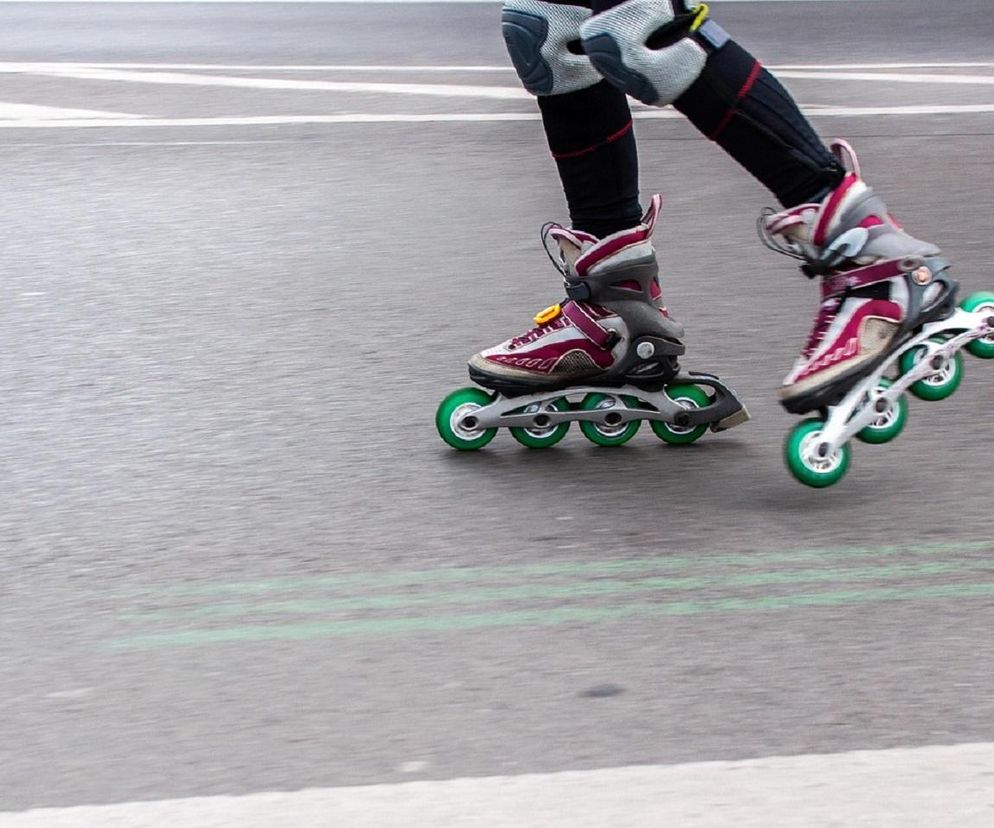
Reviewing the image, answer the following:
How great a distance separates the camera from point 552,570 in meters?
3.04

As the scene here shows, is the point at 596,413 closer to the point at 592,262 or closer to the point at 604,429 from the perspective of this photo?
the point at 604,429

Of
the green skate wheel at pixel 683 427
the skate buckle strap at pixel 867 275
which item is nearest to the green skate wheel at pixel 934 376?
the skate buckle strap at pixel 867 275

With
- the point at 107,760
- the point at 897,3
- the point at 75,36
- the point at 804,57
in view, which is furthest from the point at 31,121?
the point at 897,3

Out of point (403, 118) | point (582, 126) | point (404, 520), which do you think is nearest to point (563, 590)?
point (404, 520)

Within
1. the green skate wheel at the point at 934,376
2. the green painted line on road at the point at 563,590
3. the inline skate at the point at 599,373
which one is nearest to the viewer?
the green painted line on road at the point at 563,590

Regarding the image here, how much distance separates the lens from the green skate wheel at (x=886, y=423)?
334 cm

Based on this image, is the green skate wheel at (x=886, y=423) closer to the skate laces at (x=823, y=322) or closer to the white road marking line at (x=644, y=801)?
the skate laces at (x=823, y=322)

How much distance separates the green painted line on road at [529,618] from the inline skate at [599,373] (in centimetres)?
86

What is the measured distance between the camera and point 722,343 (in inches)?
182

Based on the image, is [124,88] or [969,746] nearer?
[969,746]

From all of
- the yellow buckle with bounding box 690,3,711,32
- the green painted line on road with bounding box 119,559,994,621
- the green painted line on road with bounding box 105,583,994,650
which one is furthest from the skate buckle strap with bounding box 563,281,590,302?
the green painted line on road with bounding box 105,583,994,650

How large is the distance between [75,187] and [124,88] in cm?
280

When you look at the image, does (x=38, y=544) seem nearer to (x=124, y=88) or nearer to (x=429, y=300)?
(x=429, y=300)

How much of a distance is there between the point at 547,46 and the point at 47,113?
5604 millimetres
